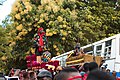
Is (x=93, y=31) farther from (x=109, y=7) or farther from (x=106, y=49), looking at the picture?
(x=106, y=49)

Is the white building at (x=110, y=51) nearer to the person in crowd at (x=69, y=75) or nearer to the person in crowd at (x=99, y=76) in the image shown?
the person in crowd at (x=69, y=75)

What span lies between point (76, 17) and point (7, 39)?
4919 mm

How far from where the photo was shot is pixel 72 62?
11.1m

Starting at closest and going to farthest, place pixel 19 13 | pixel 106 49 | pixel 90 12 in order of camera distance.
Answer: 1. pixel 106 49
2. pixel 19 13
3. pixel 90 12

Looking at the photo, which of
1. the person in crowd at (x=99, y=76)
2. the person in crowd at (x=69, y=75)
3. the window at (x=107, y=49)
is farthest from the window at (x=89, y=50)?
the person in crowd at (x=99, y=76)

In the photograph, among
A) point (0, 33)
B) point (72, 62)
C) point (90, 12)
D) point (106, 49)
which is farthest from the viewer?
point (90, 12)

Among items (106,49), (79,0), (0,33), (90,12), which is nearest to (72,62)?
(106,49)

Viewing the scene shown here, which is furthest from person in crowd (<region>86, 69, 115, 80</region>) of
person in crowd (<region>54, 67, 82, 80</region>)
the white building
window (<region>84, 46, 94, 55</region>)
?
window (<region>84, 46, 94, 55</region>)

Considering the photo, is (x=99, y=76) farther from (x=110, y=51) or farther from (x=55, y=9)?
(x=55, y=9)

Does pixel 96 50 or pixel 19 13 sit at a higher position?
pixel 19 13

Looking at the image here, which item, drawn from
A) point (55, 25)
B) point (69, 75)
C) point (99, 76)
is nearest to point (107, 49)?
point (55, 25)

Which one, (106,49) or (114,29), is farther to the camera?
(114,29)

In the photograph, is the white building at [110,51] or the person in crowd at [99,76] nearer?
the person in crowd at [99,76]

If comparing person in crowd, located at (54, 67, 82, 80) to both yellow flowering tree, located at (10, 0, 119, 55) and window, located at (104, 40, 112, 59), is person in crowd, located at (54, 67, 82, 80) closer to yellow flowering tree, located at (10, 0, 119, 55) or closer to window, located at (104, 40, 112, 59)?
window, located at (104, 40, 112, 59)
